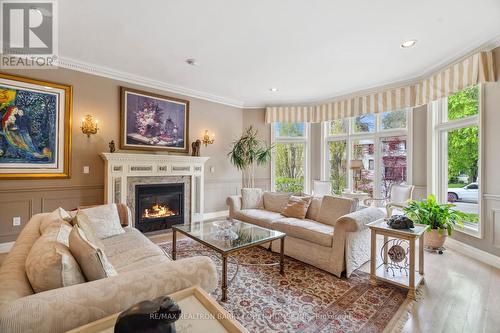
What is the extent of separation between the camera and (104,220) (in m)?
2.61

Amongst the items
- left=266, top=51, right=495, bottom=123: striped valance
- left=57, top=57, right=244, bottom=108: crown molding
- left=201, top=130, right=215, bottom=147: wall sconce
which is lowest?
left=201, top=130, right=215, bottom=147: wall sconce

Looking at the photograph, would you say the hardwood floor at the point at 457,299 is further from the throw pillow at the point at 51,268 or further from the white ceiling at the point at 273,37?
the white ceiling at the point at 273,37

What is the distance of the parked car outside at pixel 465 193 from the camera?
3.43 m

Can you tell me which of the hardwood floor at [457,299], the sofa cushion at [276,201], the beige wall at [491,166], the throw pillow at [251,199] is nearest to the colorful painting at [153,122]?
the throw pillow at [251,199]

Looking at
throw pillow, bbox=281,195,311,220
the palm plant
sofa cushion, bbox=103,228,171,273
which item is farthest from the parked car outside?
sofa cushion, bbox=103,228,171,273

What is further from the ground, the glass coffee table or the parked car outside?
the parked car outside

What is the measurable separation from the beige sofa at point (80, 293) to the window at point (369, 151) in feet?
14.0

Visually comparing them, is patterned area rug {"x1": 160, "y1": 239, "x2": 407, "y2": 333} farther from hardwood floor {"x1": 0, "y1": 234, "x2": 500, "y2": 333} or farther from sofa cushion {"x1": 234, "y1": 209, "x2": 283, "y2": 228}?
sofa cushion {"x1": 234, "y1": 209, "x2": 283, "y2": 228}

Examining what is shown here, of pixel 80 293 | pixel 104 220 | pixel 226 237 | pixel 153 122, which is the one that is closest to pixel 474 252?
pixel 226 237

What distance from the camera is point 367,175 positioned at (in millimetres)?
5012

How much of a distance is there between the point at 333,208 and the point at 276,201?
1.10 metres

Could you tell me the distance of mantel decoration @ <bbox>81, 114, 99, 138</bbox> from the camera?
3.68 metres

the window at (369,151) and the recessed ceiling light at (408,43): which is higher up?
the recessed ceiling light at (408,43)

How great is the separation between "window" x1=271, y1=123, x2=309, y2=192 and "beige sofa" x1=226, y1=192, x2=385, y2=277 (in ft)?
7.51
